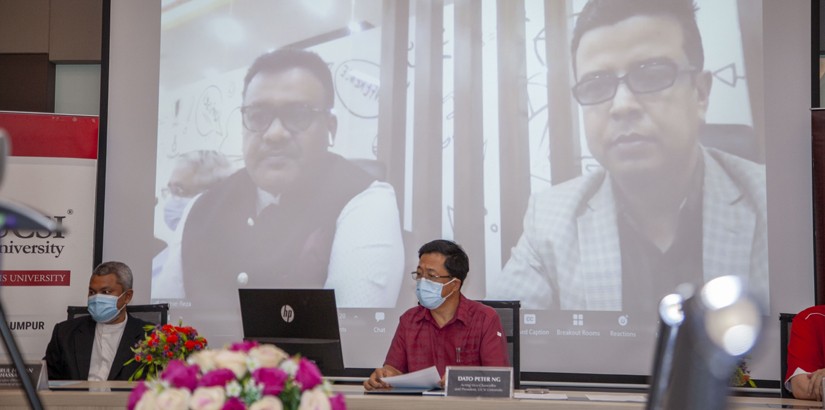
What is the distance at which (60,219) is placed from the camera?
4691 millimetres

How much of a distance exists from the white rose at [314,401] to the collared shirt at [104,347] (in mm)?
2585

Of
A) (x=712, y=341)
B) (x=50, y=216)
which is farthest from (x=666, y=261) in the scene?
(x=712, y=341)

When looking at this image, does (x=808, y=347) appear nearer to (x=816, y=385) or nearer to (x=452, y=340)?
(x=816, y=385)

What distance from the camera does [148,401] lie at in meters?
1.28

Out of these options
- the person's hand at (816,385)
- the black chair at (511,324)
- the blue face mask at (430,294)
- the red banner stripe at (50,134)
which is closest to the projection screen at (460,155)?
the red banner stripe at (50,134)

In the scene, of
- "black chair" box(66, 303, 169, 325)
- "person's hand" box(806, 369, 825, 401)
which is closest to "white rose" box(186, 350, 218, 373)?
"person's hand" box(806, 369, 825, 401)

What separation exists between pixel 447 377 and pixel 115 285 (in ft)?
6.02

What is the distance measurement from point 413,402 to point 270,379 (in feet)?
4.18

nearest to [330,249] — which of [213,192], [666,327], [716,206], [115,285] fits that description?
[213,192]

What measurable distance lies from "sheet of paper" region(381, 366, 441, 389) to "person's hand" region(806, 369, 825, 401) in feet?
3.99

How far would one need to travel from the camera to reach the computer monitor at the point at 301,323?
2.87 m

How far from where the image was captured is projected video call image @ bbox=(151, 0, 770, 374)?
4.22 meters

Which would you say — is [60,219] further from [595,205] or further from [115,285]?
[595,205]

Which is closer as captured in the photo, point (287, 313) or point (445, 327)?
point (287, 313)
